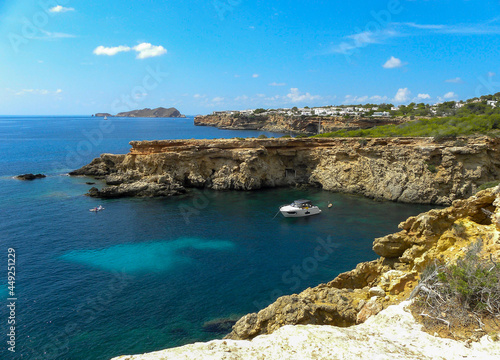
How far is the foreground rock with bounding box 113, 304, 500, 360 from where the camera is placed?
354 inches

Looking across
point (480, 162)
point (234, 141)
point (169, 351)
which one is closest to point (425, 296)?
point (169, 351)

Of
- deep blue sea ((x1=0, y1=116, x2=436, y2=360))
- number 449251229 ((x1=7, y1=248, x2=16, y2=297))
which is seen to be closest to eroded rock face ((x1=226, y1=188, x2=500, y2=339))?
deep blue sea ((x1=0, y1=116, x2=436, y2=360))

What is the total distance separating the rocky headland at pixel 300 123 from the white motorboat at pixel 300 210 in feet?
204

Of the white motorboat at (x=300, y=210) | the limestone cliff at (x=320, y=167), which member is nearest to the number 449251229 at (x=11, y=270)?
the limestone cliff at (x=320, y=167)

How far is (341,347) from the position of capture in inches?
366

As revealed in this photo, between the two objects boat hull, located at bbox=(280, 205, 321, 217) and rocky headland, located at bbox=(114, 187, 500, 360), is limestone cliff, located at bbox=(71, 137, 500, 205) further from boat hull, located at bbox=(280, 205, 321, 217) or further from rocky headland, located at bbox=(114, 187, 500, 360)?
rocky headland, located at bbox=(114, 187, 500, 360)

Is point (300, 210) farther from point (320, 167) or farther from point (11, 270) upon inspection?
point (11, 270)

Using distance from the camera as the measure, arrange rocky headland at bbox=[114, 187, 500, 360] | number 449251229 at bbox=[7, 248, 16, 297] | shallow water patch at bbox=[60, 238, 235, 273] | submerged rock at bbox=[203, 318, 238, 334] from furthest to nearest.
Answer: shallow water patch at bbox=[60, 238, 235, 273]
number 449251229 at bbox=[7, 248, 16, 297]
submerged rock at bbox=[203, 318, 238, 334]
rocky headland at bbox=[114, 187, 500, 360]

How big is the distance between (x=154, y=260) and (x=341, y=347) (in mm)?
22802

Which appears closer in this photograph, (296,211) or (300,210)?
(296,211)

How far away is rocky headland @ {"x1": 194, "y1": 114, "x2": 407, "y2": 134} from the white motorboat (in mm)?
62236

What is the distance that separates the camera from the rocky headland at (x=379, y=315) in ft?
30.2

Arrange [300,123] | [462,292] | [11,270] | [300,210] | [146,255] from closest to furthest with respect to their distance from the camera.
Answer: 1. [462,292]
2. [11,270]
3. [146,255]
4. [300,210]
5. [300,123]

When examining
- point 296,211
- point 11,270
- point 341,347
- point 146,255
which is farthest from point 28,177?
point 341,347
